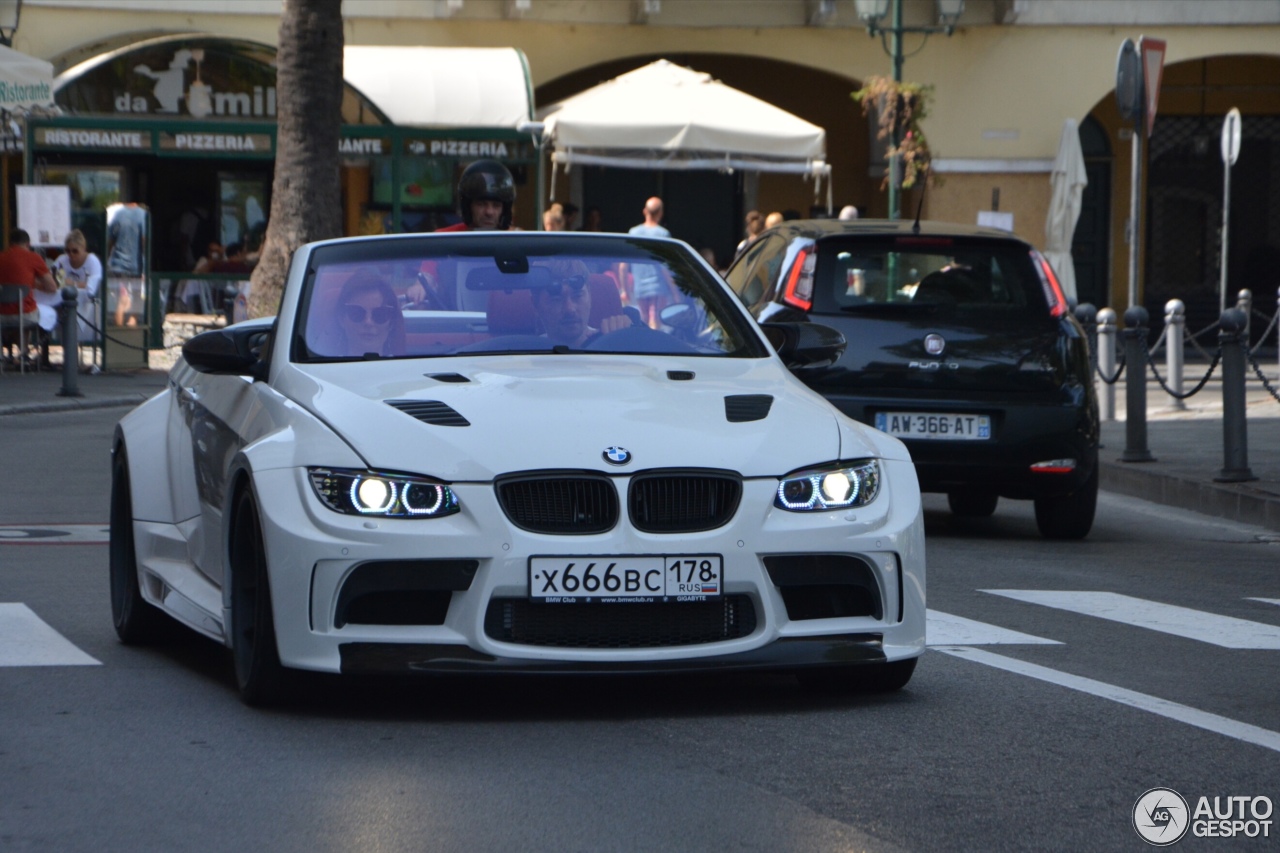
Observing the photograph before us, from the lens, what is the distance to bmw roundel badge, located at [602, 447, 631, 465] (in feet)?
18.6

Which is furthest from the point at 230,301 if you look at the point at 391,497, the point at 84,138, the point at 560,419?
the point at 391,497

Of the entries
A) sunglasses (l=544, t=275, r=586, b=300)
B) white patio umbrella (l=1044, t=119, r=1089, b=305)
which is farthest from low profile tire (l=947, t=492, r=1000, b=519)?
white patio umbrella (l=1044, t=119, r=1089, b=305)

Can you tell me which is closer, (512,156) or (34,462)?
(34,462)

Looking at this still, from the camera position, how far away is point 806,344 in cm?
731

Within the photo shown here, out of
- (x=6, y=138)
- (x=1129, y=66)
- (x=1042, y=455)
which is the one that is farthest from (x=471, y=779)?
(x=6, y=138)

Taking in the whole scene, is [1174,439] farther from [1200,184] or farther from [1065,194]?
[1200,184]

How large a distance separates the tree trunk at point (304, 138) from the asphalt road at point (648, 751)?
14.3 metres

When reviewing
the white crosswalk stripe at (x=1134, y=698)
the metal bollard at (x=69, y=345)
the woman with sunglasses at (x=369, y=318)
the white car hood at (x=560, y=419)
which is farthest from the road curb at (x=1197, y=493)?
the metal bollard at (x=69, y=345)

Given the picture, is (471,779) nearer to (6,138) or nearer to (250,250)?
(6,138)

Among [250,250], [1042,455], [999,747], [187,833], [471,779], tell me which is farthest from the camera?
[250,250]

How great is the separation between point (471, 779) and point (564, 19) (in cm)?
2486

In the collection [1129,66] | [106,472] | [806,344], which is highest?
[1129,66]

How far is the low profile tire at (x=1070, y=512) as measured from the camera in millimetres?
11188

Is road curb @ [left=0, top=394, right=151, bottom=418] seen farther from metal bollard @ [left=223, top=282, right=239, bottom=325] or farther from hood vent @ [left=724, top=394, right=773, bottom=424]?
hood vent @ [left=724, top=394, right=773, bottom=424]
